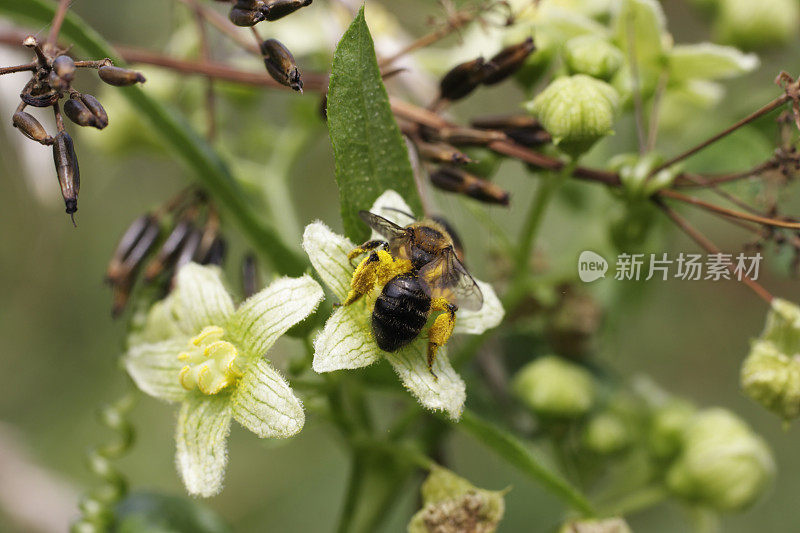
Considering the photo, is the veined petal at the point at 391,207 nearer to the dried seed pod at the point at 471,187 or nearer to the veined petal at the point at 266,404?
the dried seed pod at the point at 471,187

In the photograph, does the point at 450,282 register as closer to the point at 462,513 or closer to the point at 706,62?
the point at 462,513

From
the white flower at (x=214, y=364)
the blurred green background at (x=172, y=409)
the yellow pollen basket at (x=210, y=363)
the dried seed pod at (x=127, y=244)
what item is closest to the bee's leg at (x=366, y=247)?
the white flower at (x=214, y=364)

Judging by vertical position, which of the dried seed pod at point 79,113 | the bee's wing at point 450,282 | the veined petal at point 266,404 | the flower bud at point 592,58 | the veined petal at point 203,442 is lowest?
the veined petal at point 203,442

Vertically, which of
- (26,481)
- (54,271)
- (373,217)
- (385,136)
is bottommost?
(26,481)

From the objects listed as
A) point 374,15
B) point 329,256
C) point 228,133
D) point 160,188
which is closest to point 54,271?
point 160,188

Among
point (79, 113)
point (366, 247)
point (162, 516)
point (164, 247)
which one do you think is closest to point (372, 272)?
point (366, 247)

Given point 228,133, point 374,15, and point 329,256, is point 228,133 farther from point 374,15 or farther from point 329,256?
point 329,256

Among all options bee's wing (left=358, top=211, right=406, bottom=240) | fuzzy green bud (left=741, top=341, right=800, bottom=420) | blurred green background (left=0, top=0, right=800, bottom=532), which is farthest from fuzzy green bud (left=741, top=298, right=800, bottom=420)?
blurred green background (left=0, top=0, right=800, bottom=532)
